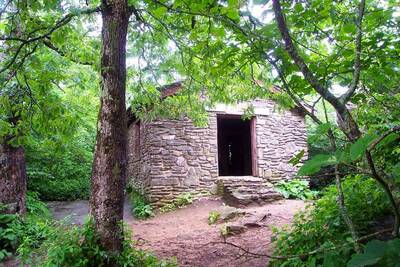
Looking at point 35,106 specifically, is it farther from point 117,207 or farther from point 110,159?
point 117,207

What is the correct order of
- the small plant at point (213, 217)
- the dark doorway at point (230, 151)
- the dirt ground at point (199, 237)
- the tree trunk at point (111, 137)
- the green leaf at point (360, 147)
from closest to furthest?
1. the green leaf at point (360, 147)
2. the tree trunk at point (111, 137)
3. the dirt ground at point (199, 237)
4. the small plant at point (213, 217)
5. the dark doorway at point (230, 151)

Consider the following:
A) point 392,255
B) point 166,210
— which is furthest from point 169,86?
point 392,255

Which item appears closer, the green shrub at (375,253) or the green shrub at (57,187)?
the green shrub at (375,253)

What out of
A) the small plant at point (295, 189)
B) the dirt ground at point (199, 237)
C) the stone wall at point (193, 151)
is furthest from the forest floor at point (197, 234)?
the stone wall at point (193, 151)

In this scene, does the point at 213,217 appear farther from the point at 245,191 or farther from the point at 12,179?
the point at 12,179

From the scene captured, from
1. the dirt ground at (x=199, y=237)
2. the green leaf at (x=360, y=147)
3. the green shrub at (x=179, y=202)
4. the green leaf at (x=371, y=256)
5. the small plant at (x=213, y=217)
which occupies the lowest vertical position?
the dirt ground at (x=199, y=237)

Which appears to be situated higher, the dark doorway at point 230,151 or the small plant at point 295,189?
the dark doorway at point 230,151

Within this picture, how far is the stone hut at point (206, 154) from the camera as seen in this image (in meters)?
9.10

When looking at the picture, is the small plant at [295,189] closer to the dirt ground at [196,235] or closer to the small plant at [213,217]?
the dirt ground at [196,235]

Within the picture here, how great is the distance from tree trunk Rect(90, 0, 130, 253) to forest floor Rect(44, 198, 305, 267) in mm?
503

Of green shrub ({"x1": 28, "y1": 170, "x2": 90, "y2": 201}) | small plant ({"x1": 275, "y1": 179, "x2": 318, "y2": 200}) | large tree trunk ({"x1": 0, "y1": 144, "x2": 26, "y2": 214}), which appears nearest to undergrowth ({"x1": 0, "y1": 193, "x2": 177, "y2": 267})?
large tree trunk ({"x1": 0, "y1": 144, "x2": 26, "y2": 214})

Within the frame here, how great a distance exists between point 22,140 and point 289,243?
3849mm

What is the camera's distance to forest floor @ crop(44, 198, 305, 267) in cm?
476

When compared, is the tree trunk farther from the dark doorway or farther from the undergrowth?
the dark doorway
